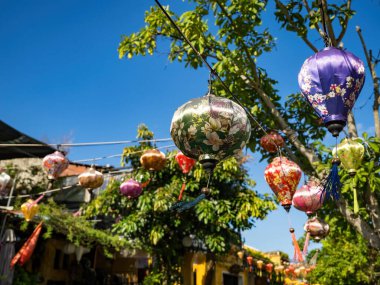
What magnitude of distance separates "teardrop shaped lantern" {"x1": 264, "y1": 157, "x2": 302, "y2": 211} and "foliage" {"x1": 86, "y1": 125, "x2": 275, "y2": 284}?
513cm

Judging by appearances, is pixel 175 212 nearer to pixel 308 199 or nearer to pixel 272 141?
pixel 272 141

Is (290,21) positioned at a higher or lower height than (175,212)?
higher

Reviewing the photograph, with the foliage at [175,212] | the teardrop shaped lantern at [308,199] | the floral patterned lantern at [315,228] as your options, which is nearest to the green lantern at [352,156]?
the teardrop shaped lantern at [308,199]

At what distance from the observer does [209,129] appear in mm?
2764

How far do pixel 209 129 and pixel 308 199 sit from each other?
9.12ft

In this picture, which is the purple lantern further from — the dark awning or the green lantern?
the green lantern

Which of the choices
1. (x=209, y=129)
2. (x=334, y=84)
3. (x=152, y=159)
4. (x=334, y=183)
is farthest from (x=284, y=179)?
(x=152, y=159)

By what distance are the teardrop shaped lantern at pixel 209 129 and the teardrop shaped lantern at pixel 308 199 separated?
245 centimetres

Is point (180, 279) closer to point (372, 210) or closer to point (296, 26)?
point (372, 210)

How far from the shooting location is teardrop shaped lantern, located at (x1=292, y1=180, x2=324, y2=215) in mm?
4898

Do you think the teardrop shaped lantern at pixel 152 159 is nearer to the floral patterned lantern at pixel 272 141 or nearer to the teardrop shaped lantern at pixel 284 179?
the floral patterned lantern at pixel 272 141

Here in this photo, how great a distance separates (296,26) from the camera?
621 cm

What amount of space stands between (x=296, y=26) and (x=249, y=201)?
18.3 feet

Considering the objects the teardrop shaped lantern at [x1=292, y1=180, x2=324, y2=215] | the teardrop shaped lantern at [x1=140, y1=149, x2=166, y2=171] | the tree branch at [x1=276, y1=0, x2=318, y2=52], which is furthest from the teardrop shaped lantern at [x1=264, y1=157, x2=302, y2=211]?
the tree branch at [x1=276, y1=0, x2=318, y2=52]
